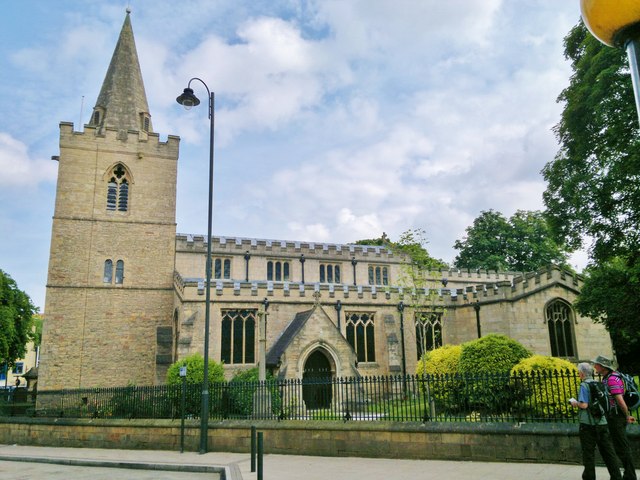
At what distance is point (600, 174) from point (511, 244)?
3286 cm

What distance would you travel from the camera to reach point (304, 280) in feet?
119

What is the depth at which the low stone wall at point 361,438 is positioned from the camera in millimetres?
9758

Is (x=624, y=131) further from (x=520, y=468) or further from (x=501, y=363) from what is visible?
(x=520, y=468)

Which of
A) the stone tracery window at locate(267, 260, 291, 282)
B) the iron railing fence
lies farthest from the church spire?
the iron railing fence

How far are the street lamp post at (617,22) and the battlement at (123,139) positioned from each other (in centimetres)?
3169

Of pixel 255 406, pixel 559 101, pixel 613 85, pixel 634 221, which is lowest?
pixel 255 406

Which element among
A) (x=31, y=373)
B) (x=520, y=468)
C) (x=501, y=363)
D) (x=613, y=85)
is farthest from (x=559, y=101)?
(x=31, y=373)

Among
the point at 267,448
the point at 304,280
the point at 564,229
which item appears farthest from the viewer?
the point at 304,280

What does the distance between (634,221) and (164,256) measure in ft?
77.4

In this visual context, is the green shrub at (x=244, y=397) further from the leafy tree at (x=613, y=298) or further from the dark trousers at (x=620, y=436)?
the leafy tree at (x=613, y=298)

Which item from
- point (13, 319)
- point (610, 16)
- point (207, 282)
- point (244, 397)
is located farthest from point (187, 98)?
point (13, 319)

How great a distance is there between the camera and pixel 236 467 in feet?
36.0

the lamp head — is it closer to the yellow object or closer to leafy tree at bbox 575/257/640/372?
the yellow object

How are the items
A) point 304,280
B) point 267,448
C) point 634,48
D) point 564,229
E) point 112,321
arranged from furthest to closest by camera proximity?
1. point 304,280
2. point 112,321
3. point 564,229
4. point 267,448
5. point 634,48
